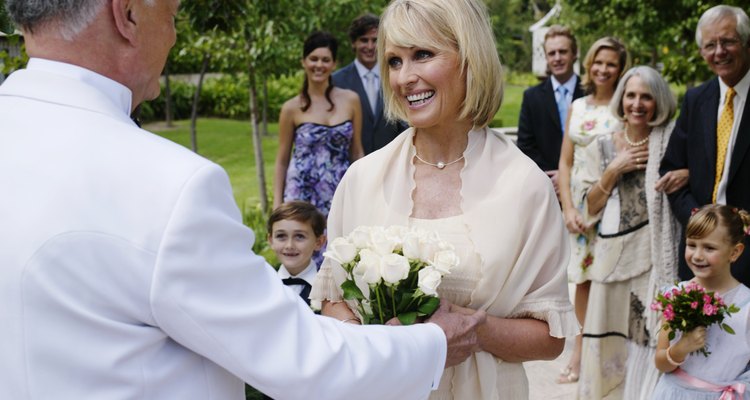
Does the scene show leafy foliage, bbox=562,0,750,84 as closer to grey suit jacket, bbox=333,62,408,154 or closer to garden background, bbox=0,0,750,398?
garden background, bbox=0,0,750,398

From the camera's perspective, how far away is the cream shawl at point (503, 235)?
3027 mm

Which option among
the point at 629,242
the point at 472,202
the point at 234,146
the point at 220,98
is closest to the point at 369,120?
the point at 629,242

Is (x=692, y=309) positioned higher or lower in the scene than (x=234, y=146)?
higher

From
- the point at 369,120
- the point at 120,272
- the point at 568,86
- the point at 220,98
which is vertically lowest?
the point at 220,98

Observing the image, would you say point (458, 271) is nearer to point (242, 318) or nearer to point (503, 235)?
point (503, 235)

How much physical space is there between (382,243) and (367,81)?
17.9ft

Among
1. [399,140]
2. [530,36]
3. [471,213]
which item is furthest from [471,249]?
[530,36]

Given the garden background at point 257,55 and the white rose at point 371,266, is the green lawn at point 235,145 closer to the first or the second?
the garden background at point 257,55

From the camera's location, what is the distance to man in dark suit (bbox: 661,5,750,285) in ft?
16.9

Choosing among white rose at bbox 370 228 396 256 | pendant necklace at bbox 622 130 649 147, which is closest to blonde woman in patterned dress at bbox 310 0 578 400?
white rose at bbox 370 228 396 256

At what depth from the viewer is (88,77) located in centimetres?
203

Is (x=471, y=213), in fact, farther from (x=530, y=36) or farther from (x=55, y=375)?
(x=530, y=36)

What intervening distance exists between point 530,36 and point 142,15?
153ft

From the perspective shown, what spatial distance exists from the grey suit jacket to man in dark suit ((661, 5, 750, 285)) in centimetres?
278
